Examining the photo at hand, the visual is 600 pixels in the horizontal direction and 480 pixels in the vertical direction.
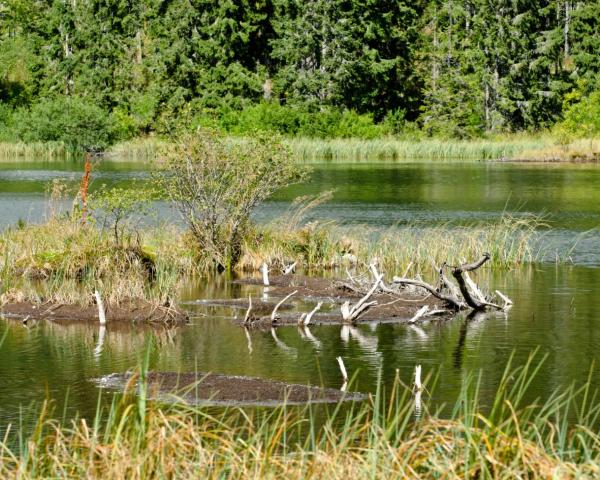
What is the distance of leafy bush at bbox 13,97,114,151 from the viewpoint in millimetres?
76938

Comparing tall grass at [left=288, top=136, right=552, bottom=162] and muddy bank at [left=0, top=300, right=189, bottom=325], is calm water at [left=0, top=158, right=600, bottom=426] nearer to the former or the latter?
muddy bank at [left=0, top=300, right=189, bottom=325]

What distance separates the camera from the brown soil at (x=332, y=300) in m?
19.2

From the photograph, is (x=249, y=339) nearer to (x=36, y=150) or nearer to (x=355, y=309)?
(x=355, y=309)

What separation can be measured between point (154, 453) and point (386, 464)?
57.6 inches

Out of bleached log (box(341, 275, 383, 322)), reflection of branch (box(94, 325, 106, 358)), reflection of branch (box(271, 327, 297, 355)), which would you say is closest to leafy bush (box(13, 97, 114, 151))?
reflection of branch (box(94, 325, 106, 358))

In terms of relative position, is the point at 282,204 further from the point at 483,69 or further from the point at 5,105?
the point at 5,105

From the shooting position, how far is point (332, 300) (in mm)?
21312

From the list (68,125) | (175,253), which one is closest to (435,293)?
(175,253)

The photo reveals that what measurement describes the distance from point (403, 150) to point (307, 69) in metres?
13.7

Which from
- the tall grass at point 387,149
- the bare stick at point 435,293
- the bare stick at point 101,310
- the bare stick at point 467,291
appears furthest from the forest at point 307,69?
the bare stick at point 101,310

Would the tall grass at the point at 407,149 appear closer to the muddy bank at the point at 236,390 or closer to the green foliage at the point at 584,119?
the green foliage at the point at 584,119

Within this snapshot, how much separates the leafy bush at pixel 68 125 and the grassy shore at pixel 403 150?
4.25 ft

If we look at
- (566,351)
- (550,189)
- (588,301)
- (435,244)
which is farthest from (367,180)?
(566,351)

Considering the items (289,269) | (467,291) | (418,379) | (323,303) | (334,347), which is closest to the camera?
(418,379)
